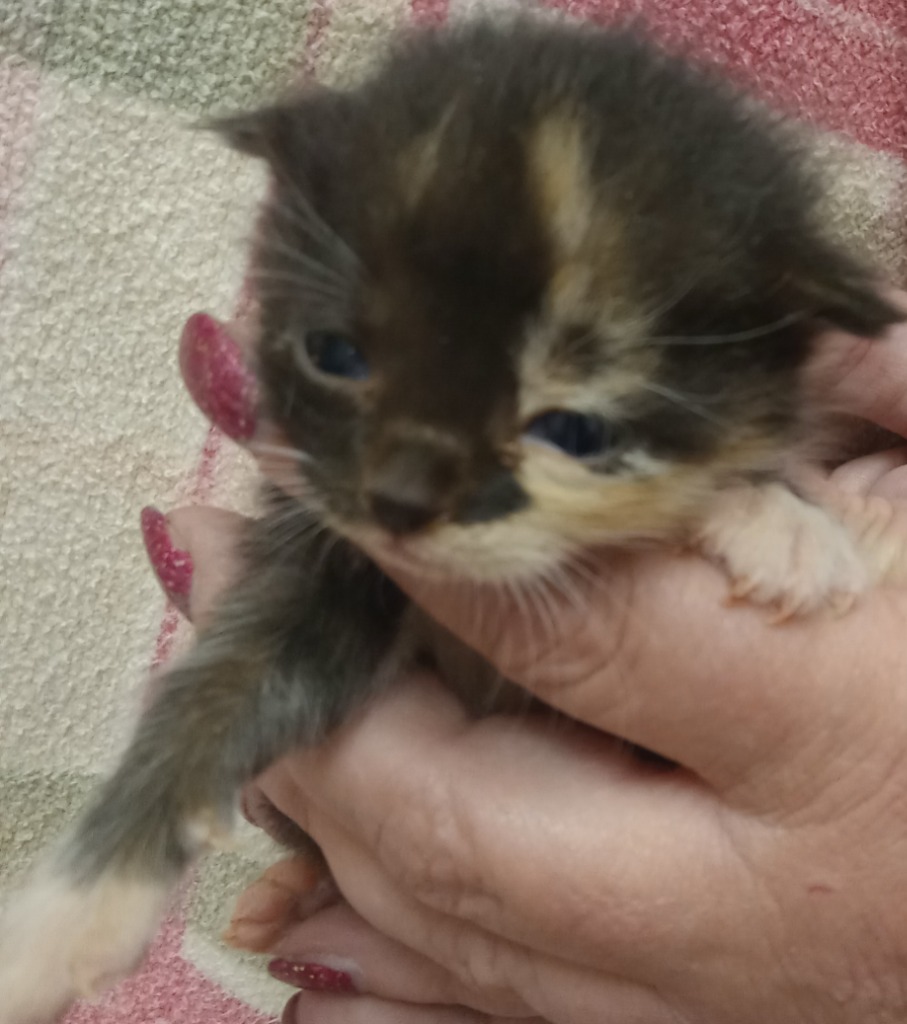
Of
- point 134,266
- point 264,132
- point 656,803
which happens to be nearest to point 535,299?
point 264,132

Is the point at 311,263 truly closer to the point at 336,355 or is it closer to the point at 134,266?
the point at 336,355

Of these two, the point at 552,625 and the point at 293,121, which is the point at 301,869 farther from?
the point at 293,121

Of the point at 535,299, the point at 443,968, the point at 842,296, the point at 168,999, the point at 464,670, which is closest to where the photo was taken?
the point at 535,299

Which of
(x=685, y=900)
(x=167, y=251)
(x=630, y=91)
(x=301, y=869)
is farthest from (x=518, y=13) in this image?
(x=301, y=869)

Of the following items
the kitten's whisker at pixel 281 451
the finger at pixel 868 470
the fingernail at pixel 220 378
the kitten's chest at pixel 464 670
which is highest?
the finger at pixel 868 470

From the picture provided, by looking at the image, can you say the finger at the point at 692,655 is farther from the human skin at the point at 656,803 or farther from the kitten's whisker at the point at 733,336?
the kitten's whisker at the point at 733,336

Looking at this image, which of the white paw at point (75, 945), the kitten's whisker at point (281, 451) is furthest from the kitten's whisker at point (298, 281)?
the white paw at point (75, 945)

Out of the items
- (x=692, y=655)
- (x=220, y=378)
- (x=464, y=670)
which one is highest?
(x=692, y=655)
